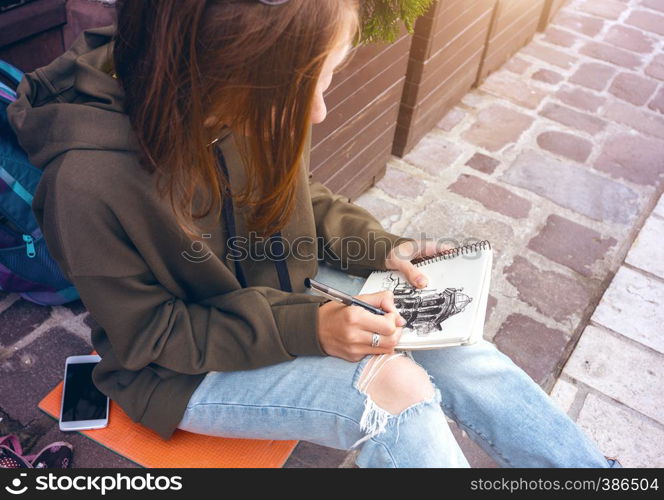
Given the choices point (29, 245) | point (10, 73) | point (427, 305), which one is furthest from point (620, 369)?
A: point (10, 73)

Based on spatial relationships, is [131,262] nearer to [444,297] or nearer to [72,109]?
[72,109]

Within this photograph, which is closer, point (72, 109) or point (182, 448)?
point (72, 109)

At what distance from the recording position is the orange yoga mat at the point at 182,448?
138 cm

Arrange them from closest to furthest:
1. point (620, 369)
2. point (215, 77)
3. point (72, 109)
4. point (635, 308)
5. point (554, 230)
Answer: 1. point (215, 77)
2. point (72, 109)
3. point (620, 369)
4. point (635, 308)
5. point (554, 230)

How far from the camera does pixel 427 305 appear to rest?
154 centimetres

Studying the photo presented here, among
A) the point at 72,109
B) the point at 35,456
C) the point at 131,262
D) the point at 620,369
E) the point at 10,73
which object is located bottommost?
the point at 620,369

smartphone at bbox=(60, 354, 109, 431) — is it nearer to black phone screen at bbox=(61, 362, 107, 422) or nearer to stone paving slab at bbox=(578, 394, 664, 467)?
black phone screen at bbox=(61, 362, 107, 422)

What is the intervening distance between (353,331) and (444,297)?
322mm

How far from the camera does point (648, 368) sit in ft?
8.22

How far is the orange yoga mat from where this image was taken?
138 centimetres

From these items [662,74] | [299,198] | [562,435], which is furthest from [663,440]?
[662,74]

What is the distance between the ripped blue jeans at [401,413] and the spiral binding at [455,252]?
0.85 ft

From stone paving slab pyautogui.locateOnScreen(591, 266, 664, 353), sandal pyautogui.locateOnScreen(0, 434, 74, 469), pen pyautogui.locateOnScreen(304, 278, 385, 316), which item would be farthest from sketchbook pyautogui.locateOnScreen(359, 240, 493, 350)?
stone paving slab pyautogui.locateOnScreen(591, 266, 664, 353)

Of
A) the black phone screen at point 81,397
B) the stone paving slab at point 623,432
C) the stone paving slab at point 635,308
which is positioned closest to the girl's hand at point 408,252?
the black phone screen at point 81,397
